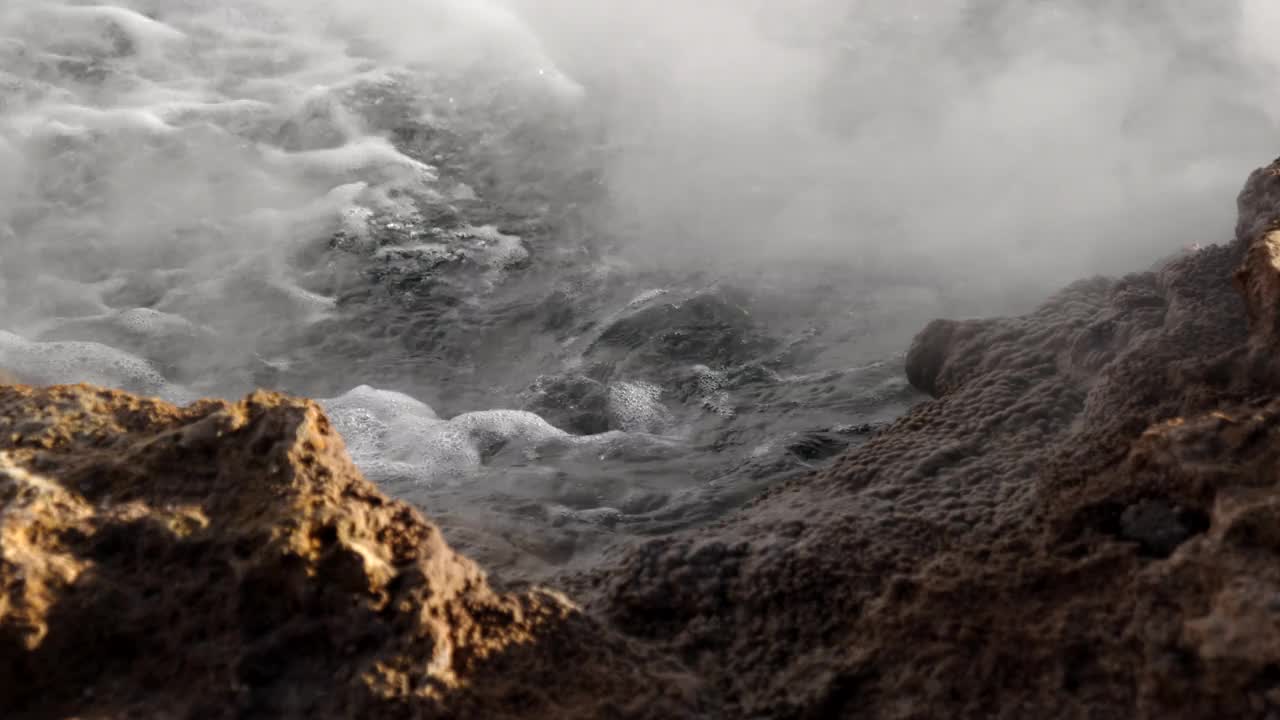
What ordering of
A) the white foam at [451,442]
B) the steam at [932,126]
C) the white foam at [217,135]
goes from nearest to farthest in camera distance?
the white foam at [451,442] < the white foam at [217,135] < the steam at [932,126]

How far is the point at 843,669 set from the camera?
1846 mm

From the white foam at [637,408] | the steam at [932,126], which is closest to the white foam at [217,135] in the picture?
the steam at [932,126]

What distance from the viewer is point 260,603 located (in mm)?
1751

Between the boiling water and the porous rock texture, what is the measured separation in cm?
50

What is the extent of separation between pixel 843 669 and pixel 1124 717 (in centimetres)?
44

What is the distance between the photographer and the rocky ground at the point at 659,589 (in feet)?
5.47

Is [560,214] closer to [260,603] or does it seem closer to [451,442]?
[451,442]

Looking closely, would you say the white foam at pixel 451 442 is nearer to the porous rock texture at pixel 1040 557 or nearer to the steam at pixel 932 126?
the porous rock texture at pixel 1040 557

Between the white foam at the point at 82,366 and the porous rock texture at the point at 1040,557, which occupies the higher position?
the porous rock texture at the point at 1040,557

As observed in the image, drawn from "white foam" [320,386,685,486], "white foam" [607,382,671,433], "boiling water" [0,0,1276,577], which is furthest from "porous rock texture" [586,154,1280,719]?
"white foam" [607,382,671,433]

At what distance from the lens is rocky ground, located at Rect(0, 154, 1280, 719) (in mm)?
1667

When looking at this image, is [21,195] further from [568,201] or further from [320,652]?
[320,652]

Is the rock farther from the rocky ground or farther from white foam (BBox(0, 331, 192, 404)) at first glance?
white foam (BBox(0, 331, 192, 404))

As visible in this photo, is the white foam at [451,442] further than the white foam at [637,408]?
No
